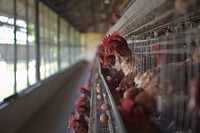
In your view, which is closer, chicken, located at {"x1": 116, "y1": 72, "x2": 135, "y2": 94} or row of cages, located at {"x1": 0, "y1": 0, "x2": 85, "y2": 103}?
chicken, located at {"x1": 116, "y1": 72, "x2": 135, "y2": 94}

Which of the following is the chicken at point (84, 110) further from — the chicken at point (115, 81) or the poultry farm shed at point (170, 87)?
the poultry farm shed at point (170, 87)

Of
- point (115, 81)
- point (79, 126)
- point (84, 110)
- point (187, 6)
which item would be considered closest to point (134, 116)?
point (187, 6)

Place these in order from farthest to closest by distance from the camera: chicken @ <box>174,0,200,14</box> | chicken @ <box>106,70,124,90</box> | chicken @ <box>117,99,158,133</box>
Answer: chicken @ <box>106,70,124,90</box>, chicken @ <box>117,99,158,133</box>, chicken @ <box>174,0,200,14</box>

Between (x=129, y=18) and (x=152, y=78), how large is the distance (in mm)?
859

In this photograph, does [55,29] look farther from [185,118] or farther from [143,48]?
[185,118]

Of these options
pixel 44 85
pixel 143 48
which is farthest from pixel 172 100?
pixel 44 85

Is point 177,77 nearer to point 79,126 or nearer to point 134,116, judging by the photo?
point 134,116

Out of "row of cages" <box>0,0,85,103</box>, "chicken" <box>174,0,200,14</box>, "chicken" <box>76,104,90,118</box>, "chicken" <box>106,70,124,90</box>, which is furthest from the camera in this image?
"row of cages" <box>0,0,85,103</box>

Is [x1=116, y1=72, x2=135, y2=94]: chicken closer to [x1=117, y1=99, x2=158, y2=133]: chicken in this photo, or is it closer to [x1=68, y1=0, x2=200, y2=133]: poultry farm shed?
[x1=68, y1=0, x2=200, y2=133]: poultry farm shed

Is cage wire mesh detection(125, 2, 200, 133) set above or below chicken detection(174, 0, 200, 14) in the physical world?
below

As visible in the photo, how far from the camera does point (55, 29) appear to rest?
7914 millimetres

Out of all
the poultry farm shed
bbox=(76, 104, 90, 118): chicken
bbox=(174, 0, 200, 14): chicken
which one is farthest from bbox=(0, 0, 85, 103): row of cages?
bbox=(174, 0, 200, 14): chicken

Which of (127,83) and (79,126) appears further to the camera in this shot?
(79,126)

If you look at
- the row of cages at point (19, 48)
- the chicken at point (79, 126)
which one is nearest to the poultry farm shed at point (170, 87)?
the chicken at point (79, 126)
